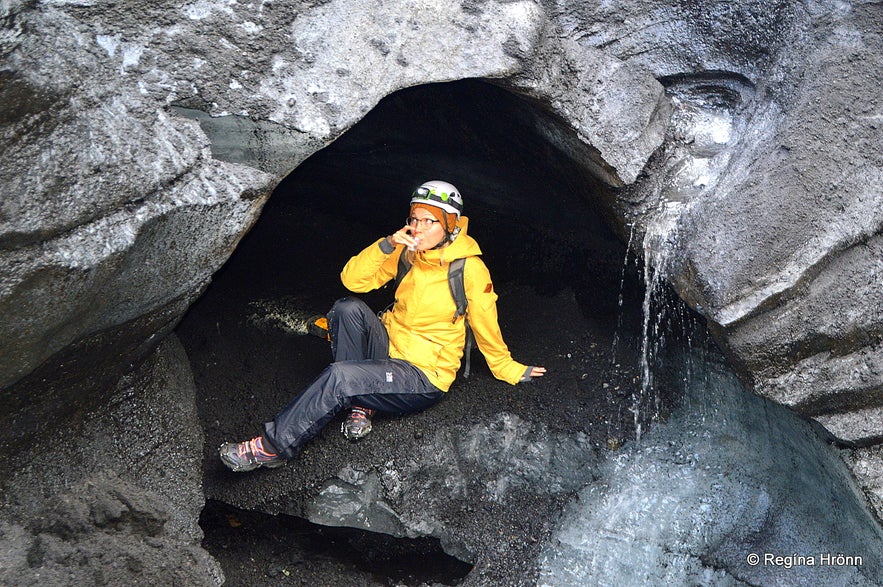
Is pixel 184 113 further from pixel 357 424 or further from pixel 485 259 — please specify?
pixel 485 259

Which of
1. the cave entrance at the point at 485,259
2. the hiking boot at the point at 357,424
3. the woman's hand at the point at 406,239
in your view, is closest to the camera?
the woman's hand at the point at 406,239

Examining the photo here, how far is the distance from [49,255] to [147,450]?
1.34 metres

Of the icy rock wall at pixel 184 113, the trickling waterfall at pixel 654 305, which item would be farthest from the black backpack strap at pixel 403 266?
the trickling waterfall at pixel 654 305

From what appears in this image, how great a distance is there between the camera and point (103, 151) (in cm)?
299

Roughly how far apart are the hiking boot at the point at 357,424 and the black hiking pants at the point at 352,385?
0.27 feet

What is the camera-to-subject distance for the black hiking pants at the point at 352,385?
4.00 m

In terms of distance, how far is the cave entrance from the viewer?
14.4ft

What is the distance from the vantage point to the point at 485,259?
517cm

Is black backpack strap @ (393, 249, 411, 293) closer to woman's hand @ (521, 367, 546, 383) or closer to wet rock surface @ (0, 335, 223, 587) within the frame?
woman's hand @ (521, 367, 546, 383)

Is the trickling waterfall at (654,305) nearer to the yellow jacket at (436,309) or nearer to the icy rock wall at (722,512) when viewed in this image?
the icy rock wall at (722,512)

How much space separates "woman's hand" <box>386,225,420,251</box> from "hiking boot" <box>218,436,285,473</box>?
42.7 inches

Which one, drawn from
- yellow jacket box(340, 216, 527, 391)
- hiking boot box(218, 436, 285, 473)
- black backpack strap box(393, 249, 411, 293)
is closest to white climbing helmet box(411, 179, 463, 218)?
yellow jacket box(340, 216, 527, 391)

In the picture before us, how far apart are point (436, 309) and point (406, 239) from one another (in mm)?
402

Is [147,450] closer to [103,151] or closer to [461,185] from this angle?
[103,151]
